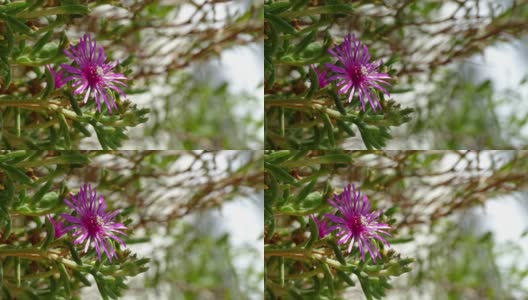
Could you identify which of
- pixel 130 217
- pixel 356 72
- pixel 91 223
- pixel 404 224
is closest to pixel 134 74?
pixel 130 217

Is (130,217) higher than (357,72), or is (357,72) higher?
(357,72)

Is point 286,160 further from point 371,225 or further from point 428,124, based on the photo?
point 428,124

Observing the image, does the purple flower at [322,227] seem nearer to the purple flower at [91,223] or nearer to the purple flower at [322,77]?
the purple flower at [322,77]

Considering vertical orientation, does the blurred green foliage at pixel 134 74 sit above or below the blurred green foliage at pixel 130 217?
above

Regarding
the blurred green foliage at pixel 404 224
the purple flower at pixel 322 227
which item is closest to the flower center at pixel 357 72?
the blurred green foliage at pixel 404 224

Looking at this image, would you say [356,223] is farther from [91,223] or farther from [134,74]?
[134,74]
